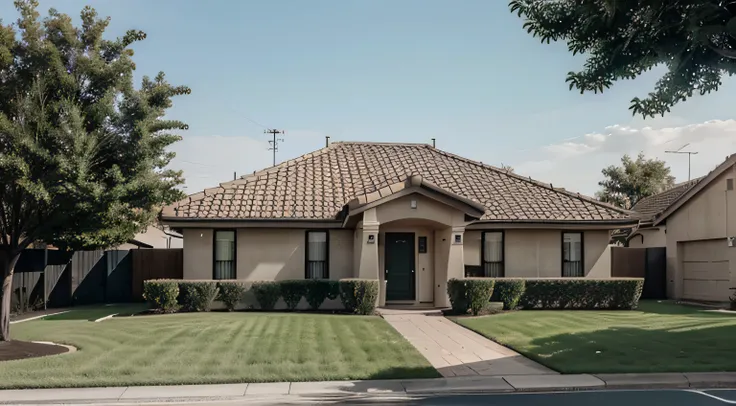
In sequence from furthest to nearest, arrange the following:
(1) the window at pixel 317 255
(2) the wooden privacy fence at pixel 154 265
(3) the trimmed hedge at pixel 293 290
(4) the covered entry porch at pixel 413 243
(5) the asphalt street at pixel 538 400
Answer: (2) the wooden privacy fence at pixel 154 265 < (1) the window at pixel 317 255 < (3) the trimmed hedge at pixel 293 290 < (4) the covered entry porch at pixel 413 243 < (5) the asphalt street at pixel 538 400

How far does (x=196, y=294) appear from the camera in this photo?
20.1 m

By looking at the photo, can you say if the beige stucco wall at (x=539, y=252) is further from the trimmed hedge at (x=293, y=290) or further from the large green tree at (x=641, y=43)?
the large green tree at (x=641, y=43)

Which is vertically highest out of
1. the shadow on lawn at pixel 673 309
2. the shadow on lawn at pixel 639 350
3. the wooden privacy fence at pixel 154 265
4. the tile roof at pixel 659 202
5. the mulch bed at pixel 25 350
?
the tile roof at pixel 659 202

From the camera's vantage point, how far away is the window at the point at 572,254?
76.0ft

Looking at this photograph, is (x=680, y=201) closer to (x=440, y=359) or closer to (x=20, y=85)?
(x=440, y=359)

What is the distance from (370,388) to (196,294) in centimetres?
1125

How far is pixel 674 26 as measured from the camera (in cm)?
1162

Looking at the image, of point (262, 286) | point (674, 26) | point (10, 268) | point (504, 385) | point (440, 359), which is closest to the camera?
point (504, 385)

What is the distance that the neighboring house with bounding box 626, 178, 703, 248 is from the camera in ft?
93.0

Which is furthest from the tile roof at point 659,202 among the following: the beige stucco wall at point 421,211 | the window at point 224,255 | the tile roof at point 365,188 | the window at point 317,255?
the window at point 224,255

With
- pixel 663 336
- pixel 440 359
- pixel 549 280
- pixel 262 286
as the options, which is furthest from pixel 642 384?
pixel 262 286

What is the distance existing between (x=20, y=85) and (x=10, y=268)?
13.2 ft

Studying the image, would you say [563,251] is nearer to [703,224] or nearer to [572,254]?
[572,254]

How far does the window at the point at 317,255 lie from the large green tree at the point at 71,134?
792 centimetres
